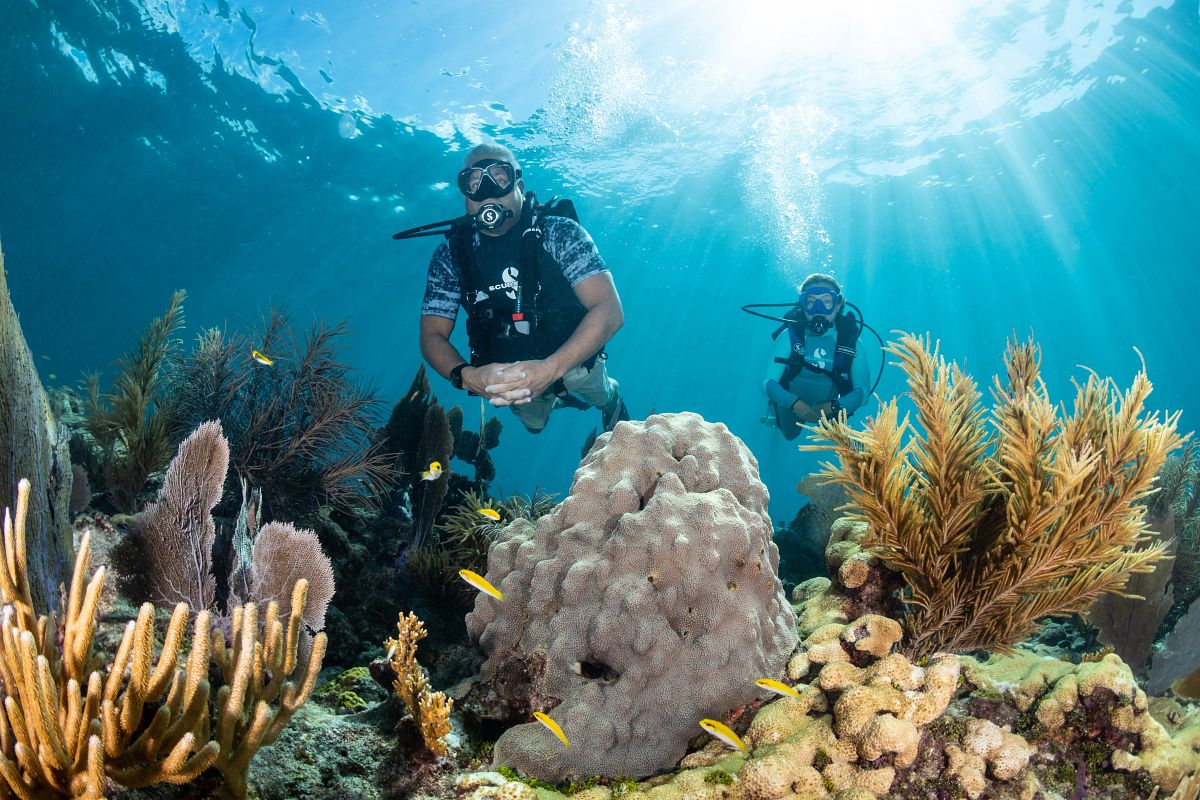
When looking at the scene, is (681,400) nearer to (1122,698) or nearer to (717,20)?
(717,20)

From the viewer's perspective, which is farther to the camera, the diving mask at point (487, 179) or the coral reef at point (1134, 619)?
the diving mask at point (487, 179)

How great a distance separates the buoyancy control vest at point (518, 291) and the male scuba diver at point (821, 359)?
5413 mm

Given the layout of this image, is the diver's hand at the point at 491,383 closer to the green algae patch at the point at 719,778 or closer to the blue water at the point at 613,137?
the green algae patch at the point at 719,778

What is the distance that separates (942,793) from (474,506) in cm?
498

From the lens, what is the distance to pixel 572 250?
520 cm

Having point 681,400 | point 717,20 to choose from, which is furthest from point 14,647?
point 681,400

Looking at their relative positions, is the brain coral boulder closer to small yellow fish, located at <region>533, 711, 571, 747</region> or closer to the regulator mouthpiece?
small yellow fish, located at <region>533, 711, 571, 747</region>

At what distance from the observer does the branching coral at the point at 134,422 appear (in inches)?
223

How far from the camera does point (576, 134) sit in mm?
23734

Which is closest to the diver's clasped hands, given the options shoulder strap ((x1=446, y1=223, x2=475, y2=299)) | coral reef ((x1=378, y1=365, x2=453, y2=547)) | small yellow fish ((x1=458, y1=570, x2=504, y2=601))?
shoulder strap ((x1=446, y1=223, x2=475, y2=299))

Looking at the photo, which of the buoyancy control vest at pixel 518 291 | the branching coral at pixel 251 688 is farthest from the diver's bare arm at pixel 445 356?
the branching coral at pixel 251 688

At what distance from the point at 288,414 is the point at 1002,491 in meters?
6.83

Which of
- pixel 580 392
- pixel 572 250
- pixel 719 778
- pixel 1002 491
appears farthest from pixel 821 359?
pixel 719 778

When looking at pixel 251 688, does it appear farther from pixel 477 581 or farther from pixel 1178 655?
pixel 1178 655
